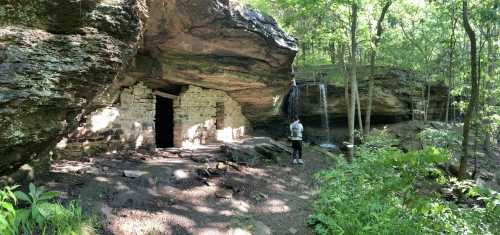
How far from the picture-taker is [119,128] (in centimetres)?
917

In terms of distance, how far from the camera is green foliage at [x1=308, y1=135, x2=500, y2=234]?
411cm

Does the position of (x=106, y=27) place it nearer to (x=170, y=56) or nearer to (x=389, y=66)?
(x=170, y=56)

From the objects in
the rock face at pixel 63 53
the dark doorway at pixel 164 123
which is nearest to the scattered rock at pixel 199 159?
the rock face at pixel 63 53

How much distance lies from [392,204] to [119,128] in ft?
22.3

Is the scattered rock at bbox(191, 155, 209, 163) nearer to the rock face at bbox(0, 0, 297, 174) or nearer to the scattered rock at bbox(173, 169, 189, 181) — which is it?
the scattered rock at bbox(173, 169, 189, 181)

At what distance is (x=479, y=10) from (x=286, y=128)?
28.6ft

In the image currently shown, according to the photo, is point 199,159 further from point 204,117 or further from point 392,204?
point 392,204

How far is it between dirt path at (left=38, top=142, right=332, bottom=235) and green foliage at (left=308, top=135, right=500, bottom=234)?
0.84 metres

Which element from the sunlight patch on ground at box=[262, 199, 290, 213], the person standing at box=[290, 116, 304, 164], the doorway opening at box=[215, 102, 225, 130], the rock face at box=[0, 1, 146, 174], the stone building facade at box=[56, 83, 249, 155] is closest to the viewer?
the rock face at box=[0, 1, 146, 174]

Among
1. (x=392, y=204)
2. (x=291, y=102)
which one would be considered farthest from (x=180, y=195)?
(x=291, y=102)

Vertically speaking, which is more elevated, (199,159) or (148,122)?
(148,122)

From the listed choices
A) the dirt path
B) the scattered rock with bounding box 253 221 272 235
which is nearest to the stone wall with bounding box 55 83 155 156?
the dirt path

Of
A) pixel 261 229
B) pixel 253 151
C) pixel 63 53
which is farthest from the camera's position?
pixel 253 151

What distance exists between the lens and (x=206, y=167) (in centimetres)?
822
